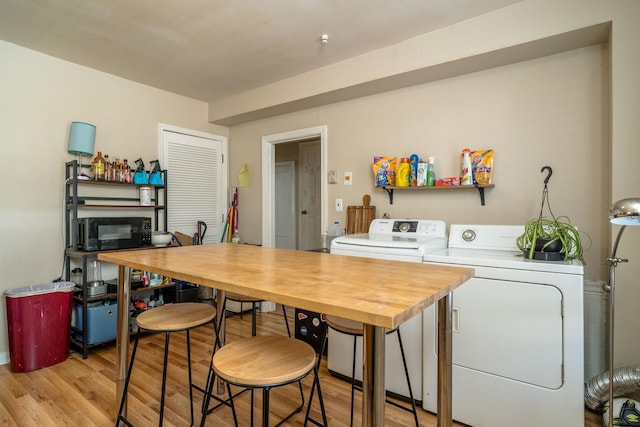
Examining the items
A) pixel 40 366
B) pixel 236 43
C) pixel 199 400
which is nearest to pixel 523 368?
pixel 199 400

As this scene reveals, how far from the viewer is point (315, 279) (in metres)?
1.09

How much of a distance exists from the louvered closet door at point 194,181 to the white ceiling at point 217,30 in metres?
0.88

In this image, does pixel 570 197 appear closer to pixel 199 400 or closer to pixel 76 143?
pixel 199 400

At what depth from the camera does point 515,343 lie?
1770 mm

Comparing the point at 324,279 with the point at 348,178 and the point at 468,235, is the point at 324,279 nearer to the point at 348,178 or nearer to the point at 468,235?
the point at 468,235

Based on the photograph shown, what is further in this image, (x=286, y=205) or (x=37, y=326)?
(x=286, y=205)

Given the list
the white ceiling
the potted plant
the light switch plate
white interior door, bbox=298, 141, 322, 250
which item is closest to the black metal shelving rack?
the white ceiling

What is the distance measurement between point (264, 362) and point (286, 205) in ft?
14.8

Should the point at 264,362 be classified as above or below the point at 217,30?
below

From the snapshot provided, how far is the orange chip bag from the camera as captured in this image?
9.34 ft

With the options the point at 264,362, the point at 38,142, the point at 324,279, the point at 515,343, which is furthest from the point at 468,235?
the point at 38,142

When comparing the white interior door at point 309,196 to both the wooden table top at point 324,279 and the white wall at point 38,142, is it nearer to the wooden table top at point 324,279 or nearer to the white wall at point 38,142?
the white wall at point 38,142

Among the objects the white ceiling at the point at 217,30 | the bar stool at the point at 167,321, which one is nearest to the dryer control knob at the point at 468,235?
the white ceiling at the point at 217,30

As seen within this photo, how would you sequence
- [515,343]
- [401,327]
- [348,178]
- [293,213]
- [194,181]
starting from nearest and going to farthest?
Result: [515,343] → [401,327] → [348,178] → [194,181] → [293,213]
